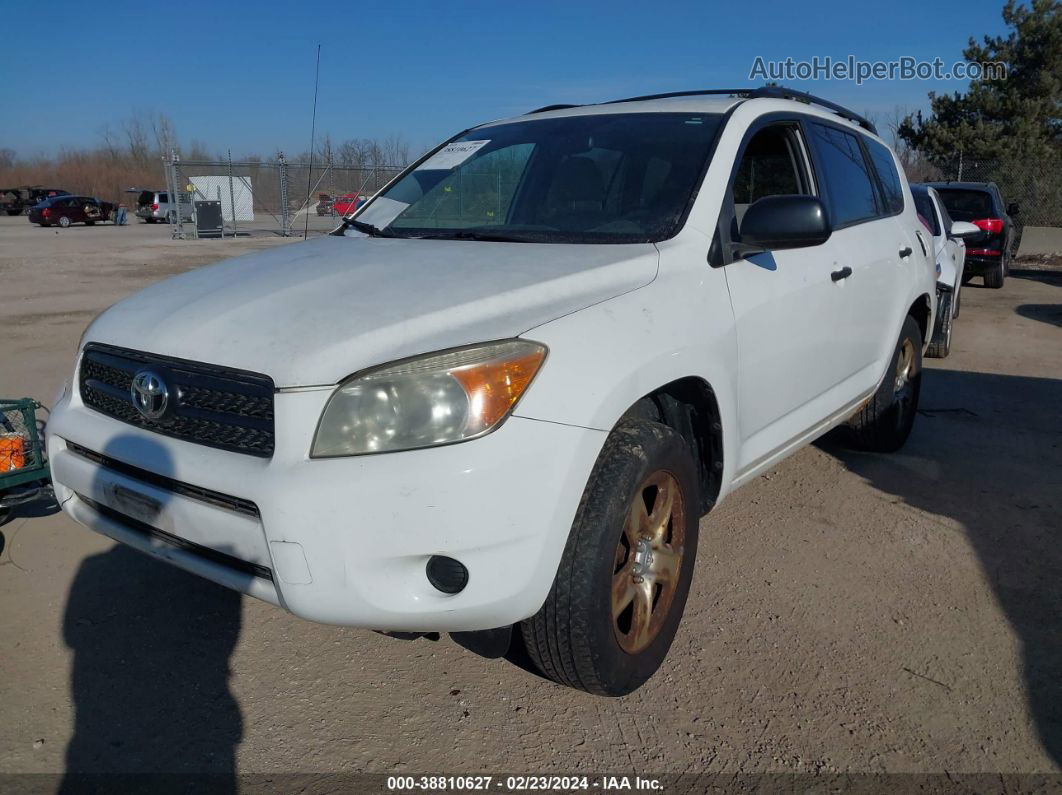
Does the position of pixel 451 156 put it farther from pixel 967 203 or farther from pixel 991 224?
pixel 967 203

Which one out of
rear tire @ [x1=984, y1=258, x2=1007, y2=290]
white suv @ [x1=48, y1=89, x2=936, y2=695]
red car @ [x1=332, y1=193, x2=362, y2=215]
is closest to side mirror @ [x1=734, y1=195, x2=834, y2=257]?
white suv @ [x1=48, y1=89, x2=936, y2=695]

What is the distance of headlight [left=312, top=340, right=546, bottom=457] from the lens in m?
2.11

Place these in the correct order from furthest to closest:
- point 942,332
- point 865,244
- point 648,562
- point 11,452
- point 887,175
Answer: point 942,332 < point 887,175 < point 865,244 < point 11,452 < point 648,562

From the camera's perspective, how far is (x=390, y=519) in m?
2.06

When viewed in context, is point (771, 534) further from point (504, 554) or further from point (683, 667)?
point (504, 554)

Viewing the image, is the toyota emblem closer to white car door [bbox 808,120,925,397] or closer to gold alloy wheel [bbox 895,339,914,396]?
white car door [bbox 808,120,925,397]

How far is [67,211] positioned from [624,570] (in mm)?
41782

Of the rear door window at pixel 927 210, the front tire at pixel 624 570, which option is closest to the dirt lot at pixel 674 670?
the front tire at pixel 624 570

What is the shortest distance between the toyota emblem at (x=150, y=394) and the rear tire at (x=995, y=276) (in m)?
14.3

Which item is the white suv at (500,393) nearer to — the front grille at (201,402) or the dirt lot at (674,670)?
the front grille at (201,402)

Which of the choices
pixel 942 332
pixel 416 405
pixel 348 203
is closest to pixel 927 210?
pixel 942 332

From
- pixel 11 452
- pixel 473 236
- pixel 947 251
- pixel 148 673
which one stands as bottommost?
pixel 148 673

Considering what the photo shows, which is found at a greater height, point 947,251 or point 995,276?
point 947,251

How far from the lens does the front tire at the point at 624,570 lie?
2.32 meters
